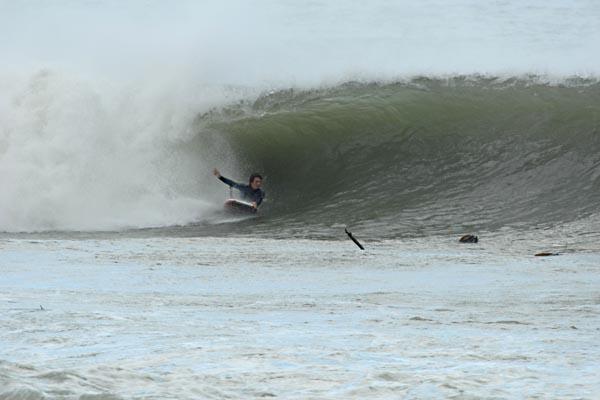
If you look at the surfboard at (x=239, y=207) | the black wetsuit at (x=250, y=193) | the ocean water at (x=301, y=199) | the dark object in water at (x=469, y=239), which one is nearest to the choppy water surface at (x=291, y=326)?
the ocean water at (x=301, y=199)

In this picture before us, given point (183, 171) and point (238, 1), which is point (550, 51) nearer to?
point (238, 1)

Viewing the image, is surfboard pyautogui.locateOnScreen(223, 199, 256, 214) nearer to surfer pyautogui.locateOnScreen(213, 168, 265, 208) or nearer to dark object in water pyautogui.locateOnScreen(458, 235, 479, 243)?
surfer pyautogui.locateOnScreen(213, 168, 265, 208)

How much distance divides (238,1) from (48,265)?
1907 cm

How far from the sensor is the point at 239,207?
15.7 meters

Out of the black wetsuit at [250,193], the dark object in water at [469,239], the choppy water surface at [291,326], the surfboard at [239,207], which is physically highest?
the black wetsuit at [250,193]

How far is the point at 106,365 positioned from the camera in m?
4.17

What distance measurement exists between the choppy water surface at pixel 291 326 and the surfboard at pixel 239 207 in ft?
19.5

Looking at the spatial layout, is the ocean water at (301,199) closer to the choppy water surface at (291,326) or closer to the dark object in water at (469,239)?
the choppy water surface at (291,326)

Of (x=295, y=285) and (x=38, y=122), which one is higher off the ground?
(x=38, y=122)

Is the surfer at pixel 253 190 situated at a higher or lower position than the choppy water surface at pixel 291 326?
higher

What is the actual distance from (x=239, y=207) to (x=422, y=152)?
3691mm

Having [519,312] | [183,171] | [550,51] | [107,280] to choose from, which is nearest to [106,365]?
[519,312]

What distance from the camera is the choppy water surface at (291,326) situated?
12.8 ft

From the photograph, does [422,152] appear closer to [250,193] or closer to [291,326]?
[250,193]
